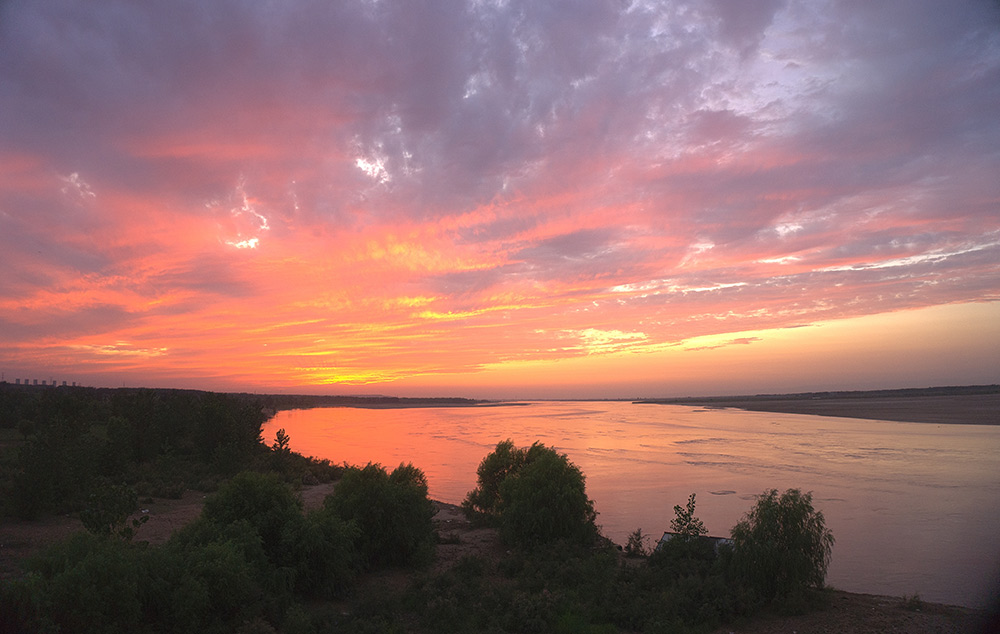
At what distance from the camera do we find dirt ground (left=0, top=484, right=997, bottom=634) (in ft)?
37.3

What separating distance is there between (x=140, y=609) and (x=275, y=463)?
24.3m

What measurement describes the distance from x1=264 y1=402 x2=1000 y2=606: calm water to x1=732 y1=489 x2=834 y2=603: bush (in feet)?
9.07

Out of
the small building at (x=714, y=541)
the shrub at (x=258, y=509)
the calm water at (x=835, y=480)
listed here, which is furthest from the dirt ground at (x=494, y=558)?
the shrub at (x=258, y=509)

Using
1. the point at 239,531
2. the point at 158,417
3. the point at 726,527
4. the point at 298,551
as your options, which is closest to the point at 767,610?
the point at 726,527

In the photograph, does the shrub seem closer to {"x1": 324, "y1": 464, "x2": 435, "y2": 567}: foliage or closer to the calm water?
{"x1": 324, "y1": 464, "x2": 435, "y2": 567}: foliage

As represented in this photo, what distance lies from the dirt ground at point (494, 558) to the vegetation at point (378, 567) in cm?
55

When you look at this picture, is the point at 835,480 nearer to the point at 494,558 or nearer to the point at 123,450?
the point at 494,558

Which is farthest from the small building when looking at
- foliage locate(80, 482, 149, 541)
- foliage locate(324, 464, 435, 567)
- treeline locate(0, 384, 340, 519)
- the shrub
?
treeline locate(0, 384, 340, 519)

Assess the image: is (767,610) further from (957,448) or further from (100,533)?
(957,448)

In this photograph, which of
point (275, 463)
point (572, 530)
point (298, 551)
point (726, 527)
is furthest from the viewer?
point (275, 463)

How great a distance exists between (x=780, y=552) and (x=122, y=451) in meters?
28.1

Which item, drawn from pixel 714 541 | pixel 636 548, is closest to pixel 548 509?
pixel 636 548

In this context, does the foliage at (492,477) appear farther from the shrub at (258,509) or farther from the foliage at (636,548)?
the shrub at (258,509)

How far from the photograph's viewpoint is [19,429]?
139 feet
